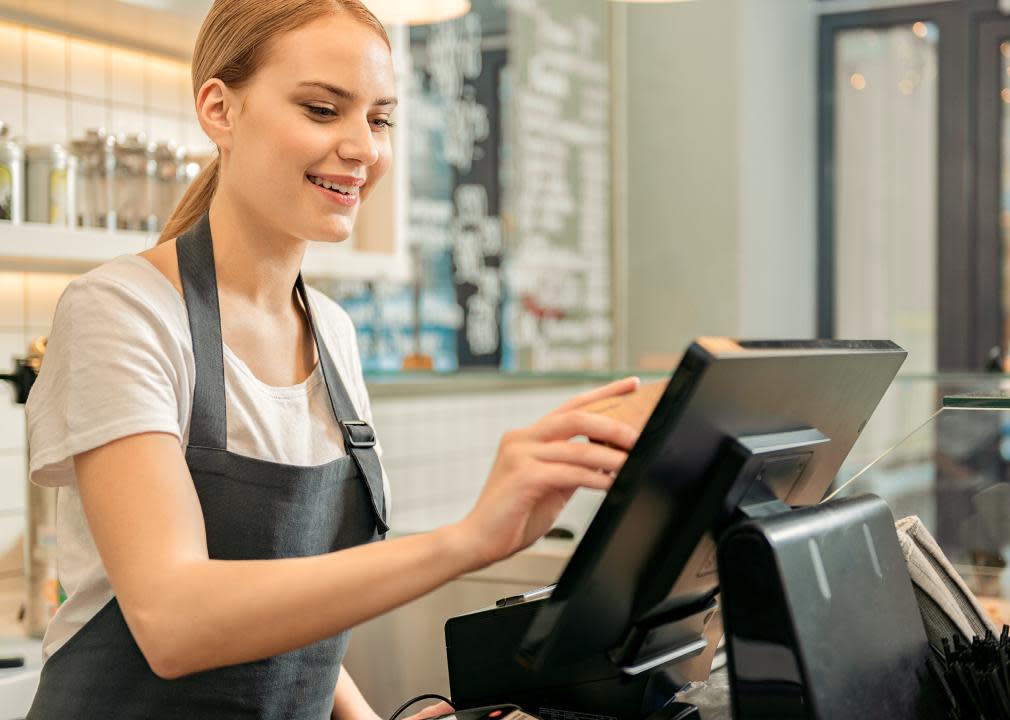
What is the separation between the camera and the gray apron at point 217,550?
3.89ft

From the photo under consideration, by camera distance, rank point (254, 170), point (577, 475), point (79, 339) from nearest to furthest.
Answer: point (577, 475), point (79, 339), point (254, 170)

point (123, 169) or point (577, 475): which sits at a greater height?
point (123, 169)

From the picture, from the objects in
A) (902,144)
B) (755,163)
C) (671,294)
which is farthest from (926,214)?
(671,294)

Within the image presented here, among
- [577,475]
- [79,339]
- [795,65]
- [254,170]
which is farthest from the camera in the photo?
[795,65]

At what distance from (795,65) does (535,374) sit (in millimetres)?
4068

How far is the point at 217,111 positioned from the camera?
1.30 m

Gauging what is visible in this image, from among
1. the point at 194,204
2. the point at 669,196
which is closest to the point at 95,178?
the point at 194,204

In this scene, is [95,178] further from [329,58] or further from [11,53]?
[329,58]

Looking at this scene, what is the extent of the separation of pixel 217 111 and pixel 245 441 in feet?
1.21

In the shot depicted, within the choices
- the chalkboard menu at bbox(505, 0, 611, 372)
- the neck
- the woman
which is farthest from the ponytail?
the chalkboard menu at bbox(505, 0, 611, 372)

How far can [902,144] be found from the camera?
5.62m

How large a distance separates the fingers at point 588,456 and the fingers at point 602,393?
0.05m

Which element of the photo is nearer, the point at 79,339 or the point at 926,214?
the point at 79,339

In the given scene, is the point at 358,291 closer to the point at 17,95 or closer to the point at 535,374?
the point at 17,95
